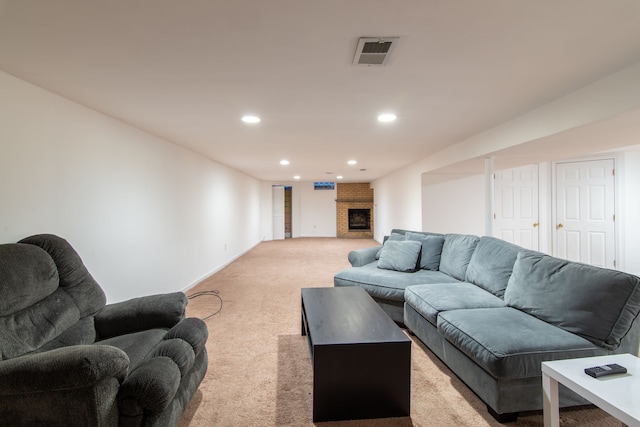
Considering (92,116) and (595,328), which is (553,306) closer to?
(595,328)

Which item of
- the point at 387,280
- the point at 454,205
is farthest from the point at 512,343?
the point at 454,205

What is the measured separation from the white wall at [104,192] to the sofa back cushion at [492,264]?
132 inches

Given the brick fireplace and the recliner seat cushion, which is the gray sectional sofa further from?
the brick fireplace

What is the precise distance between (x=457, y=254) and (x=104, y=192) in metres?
3.45

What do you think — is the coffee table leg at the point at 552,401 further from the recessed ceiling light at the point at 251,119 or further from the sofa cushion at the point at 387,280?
the recessed ceiling light at the point at 251,119

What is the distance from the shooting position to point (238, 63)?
173 cm

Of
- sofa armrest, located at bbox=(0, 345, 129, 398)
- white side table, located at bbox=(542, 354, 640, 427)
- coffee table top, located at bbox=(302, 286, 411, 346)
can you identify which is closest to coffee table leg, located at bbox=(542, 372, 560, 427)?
white side table, located at bbox=(542, 354, 640, 427)

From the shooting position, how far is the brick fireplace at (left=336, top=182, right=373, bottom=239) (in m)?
10.9

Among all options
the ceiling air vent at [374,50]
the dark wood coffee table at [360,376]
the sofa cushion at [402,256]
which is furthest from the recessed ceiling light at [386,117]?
the dark wood coffee table at [360,376]

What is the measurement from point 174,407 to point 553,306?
89.0 inches

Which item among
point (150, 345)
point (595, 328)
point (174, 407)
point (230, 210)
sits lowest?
point (174, 407)

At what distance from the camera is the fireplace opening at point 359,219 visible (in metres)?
11.0

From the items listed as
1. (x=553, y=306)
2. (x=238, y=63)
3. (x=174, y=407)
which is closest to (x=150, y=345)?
(x=174, y=407)

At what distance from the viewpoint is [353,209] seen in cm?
1104
